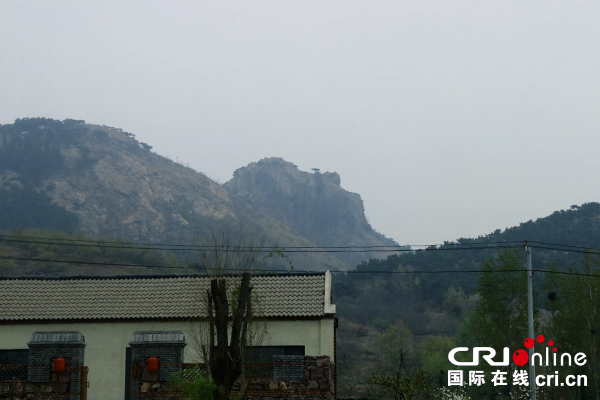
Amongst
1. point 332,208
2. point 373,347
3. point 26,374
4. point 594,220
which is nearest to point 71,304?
point 26,374

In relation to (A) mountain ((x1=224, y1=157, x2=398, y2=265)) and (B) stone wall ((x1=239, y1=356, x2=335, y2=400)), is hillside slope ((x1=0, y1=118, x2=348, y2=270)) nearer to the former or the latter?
(A) mountain ((x1=224, y1=157, x2=398, y2=265))

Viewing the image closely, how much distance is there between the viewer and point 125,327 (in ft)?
72.9

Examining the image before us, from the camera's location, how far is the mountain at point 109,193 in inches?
4665

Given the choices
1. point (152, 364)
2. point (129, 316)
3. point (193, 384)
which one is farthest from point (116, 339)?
point (193, 384)

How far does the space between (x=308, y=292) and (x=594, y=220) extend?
62.6 meters

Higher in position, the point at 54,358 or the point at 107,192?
the point at 107,192

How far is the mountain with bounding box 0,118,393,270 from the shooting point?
118500 millimetres

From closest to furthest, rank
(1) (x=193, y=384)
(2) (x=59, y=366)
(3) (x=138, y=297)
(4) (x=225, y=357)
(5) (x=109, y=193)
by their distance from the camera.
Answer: (4) (x=225, y=357) → (1) (x=193, y=384) → (2) (x=59, y=366) → (3) (x=138, y=297) → (5) (x=109, y=193)

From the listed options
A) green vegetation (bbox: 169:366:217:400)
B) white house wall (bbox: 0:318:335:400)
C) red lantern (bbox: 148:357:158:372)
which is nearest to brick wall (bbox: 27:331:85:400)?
red lantern (bbox: 148:357:158:372)

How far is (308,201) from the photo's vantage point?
183750 mm

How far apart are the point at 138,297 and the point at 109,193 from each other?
111 metres

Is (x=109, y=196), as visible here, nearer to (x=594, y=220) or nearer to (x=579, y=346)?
(x=594, y=220)

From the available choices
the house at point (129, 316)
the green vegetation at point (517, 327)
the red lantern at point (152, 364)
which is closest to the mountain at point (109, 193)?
the green vegetation at point (517, 327)

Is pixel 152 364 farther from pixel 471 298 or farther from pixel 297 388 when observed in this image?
pixel 471 298
